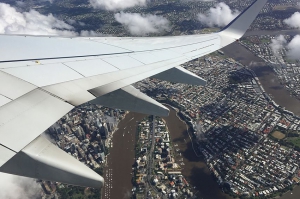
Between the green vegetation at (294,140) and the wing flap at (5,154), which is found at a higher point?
the wing flap at (5,154)

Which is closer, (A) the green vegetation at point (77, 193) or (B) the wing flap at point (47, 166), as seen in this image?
(B) the wing flap at point (47, 166)

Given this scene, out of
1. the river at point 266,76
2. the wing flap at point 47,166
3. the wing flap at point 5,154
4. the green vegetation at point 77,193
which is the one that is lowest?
the green vegetation at point 77,193

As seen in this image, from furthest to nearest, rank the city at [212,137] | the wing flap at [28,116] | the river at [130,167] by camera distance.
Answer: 1. the city at [212,137]
2. the river at [130,167]
3. the wing flap at [28,116]

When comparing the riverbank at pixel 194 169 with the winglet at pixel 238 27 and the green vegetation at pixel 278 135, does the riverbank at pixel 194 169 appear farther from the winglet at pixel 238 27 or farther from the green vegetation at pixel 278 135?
the winglet at pixel 238 27

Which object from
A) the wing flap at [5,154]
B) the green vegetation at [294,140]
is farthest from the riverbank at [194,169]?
the wing flap at [5,154]

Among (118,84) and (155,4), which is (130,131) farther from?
(155,4)

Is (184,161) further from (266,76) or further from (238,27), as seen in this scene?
(266,76)

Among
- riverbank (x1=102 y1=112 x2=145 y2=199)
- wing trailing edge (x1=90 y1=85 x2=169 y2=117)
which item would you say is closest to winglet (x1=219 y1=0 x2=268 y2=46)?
wing trailing edge (x1=90 y1=85 x2=169 y2=117)

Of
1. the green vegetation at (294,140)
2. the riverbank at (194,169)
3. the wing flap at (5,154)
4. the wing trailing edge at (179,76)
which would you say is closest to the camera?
the wing flap at (5,154)

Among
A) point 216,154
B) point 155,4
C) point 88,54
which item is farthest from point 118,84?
point 155,4

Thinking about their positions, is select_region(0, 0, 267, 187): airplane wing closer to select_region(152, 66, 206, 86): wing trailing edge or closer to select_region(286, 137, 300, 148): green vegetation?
select_region(152, 66, 206, 86): wing trailing edge
